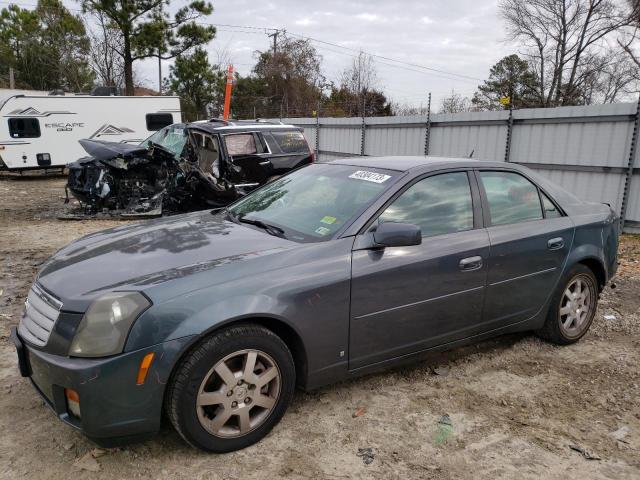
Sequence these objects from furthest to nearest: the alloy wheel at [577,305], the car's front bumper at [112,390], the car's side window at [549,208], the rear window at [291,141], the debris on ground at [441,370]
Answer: the rear window at [291,141], the alloy wheel at [577,305], the car's side window at [549,208], the debris on ground at [441,370], the car's front bumper at [112,390]

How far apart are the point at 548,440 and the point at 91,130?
17.8 meters

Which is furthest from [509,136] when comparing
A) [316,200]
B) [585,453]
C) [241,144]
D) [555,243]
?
[585,453]

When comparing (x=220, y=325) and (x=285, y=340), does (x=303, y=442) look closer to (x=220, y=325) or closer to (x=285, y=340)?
(x=285, y=340)

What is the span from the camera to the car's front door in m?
2.99

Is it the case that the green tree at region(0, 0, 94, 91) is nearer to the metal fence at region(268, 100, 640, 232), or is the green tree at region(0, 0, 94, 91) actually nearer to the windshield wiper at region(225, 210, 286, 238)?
the metal fence at region(268, 100, 640, 232)

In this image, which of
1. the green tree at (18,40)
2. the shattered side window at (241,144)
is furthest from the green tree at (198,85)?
the shattered side window at (241,144)

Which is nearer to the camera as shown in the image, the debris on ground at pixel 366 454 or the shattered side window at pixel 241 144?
the debris on ground at pixel 366 454

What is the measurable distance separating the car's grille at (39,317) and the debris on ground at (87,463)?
639mm

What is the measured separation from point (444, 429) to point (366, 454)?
0.55 metres

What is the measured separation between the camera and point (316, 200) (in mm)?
3477

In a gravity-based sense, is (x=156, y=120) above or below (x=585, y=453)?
above

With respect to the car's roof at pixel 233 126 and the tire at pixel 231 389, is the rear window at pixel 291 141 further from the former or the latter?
the tire at pixel 231 389

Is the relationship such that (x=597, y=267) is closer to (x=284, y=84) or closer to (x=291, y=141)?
(x=291, y=141)

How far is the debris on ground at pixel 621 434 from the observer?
2932 millimetres
